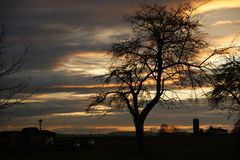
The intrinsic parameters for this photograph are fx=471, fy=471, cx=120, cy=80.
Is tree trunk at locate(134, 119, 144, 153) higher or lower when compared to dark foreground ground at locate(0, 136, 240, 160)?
higher

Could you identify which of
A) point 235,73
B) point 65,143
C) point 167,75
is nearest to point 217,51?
point 167,75

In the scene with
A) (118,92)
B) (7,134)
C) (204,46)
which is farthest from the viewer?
(7,134)

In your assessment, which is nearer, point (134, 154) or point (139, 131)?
point (134, 154)

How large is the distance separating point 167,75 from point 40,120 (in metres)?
34.6

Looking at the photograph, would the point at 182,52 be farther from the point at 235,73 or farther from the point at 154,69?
Result: the point at 235,73

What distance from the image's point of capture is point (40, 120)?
7294 centimetres

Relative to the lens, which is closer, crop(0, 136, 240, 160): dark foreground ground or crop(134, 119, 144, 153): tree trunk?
crop(0, 136, 240, 160): dark foreground ground

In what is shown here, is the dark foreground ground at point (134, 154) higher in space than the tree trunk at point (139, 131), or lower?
lower

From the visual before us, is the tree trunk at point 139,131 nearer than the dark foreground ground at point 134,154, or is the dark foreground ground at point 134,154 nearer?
the dark foreground ground at point 134,154

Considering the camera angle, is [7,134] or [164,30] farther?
[7,134]

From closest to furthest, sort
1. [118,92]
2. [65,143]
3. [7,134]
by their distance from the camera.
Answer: [118,92] → [65,143] → [7,134]

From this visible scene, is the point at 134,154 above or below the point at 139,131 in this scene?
below

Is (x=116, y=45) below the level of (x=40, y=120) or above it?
above

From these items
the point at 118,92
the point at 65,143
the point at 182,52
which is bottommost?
the point at 65,143
